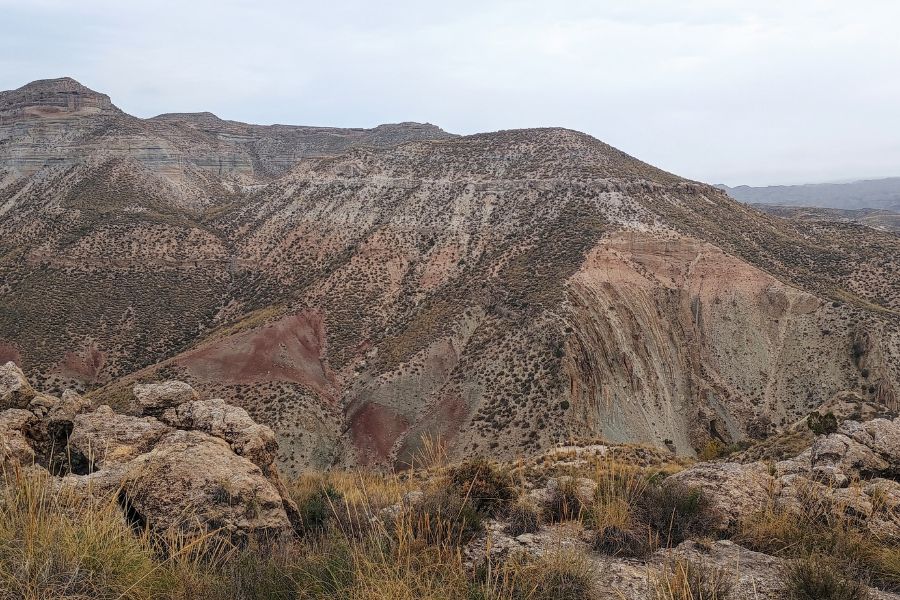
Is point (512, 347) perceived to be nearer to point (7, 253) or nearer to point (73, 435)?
point (73, 435)

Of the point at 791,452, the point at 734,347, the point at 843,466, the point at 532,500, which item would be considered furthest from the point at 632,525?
the point at 734,347

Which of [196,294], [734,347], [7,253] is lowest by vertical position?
[734,347]

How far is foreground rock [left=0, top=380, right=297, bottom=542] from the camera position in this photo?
5.73 m

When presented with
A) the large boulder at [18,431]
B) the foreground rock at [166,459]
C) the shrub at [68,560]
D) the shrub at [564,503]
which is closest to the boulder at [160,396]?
the foreground rock at [166,459]

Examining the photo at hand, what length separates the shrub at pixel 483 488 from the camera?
673 centimetres

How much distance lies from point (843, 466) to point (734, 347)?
32.9m

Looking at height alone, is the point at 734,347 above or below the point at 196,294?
below

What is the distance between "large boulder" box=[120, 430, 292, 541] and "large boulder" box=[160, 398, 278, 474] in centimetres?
168

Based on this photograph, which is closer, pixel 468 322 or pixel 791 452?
pixel 791 452

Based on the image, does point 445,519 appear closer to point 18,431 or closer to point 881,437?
point 18,431

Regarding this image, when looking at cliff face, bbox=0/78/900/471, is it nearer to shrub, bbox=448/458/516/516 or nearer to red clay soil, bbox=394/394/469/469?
red clay soil, bbox=394/394/469/469

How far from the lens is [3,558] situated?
3.22 m

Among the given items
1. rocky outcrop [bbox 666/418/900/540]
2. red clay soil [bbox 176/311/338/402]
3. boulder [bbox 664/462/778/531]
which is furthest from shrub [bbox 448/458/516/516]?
red clay soil [bbox 176/311/338/402]


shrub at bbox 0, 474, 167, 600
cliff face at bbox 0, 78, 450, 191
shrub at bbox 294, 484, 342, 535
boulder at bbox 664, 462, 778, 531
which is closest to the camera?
shrub at bbox 0, 474, 167, 600
